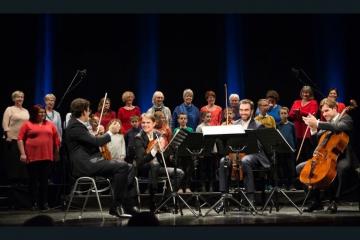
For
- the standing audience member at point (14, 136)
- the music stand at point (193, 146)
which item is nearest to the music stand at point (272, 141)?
the music stand at point (193, 146)

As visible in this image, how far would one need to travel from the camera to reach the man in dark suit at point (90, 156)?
614cm

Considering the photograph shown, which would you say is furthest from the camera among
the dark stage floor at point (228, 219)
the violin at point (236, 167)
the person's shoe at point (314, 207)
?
the violin at point (236, 167)

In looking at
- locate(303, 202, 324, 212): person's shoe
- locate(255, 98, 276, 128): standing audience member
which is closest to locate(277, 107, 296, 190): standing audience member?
locate(255, 98, 276, 128): standing audience member

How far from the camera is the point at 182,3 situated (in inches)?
237

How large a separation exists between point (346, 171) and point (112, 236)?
3242mm

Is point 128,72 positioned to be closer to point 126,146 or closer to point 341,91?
point 126,146

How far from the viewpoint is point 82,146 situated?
623 centimetres

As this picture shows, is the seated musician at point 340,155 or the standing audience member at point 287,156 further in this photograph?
the standing audience member at point 287,156

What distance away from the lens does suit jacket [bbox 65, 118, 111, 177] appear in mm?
6141

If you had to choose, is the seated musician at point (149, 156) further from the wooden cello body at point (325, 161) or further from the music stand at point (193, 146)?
the wooden cello body at point (325, 161)

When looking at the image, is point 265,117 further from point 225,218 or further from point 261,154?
point 225,218

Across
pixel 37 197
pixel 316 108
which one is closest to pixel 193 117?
pixel 316 108

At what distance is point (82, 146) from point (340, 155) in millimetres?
2877

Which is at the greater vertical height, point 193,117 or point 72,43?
point 72,43
